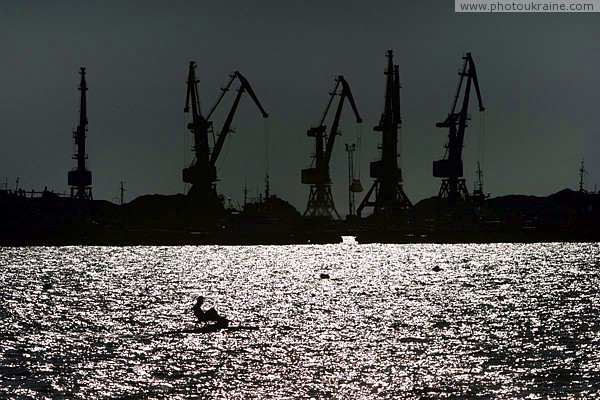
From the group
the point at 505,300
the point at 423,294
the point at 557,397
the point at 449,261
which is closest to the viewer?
the point at 557,397

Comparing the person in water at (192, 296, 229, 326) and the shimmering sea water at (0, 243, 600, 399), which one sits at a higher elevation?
the person in water at (192, 296, 229, 326)

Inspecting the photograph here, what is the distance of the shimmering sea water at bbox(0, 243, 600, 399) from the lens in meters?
41.7

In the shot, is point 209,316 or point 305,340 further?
point 209,316

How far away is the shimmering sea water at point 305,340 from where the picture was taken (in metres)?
41.7

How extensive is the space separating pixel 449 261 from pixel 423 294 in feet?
246

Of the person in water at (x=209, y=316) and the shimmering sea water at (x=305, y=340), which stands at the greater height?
the person in water at (x=209, y=316)

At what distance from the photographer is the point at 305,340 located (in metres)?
56.8

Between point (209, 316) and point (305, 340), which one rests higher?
point (209, 316)

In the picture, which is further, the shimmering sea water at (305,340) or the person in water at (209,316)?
the person in water at (209,316)

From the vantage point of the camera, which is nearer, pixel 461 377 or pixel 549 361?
pixel 461 377

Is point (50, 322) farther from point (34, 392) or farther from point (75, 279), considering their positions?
point (75, 279)

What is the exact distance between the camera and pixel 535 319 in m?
69.1

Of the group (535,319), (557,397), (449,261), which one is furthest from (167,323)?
(449,261)

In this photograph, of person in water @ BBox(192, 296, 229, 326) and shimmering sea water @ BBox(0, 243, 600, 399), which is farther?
person in water @ BBox(192, 296, 229, 326)
